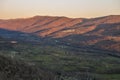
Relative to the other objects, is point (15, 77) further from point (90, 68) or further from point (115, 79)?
point (90, 68)

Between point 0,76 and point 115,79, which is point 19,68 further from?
point 115,79

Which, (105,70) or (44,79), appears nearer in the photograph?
(44,79)

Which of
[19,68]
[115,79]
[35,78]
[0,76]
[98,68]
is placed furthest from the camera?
[98,68]

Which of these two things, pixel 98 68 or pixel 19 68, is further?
pixel 98 68

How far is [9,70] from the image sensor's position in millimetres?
41375

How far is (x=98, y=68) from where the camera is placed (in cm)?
19775

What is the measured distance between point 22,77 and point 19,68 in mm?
4542

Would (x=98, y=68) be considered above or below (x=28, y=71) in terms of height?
below

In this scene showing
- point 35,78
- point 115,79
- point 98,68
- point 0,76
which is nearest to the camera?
point 0,76

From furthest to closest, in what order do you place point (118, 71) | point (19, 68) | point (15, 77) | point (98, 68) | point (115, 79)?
point (98, 68), point (118, 71), point (115, 79), point (19, 68), point (15, 77)

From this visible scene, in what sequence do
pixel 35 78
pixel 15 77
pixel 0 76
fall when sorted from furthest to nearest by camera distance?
1. pixel 35 78
2. pixel 15 77
3. pixel 0 76

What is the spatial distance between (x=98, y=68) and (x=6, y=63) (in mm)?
156824

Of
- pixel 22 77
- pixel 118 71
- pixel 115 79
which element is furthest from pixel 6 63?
pixel 118 71

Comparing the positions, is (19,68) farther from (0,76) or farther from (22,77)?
(0,76)
